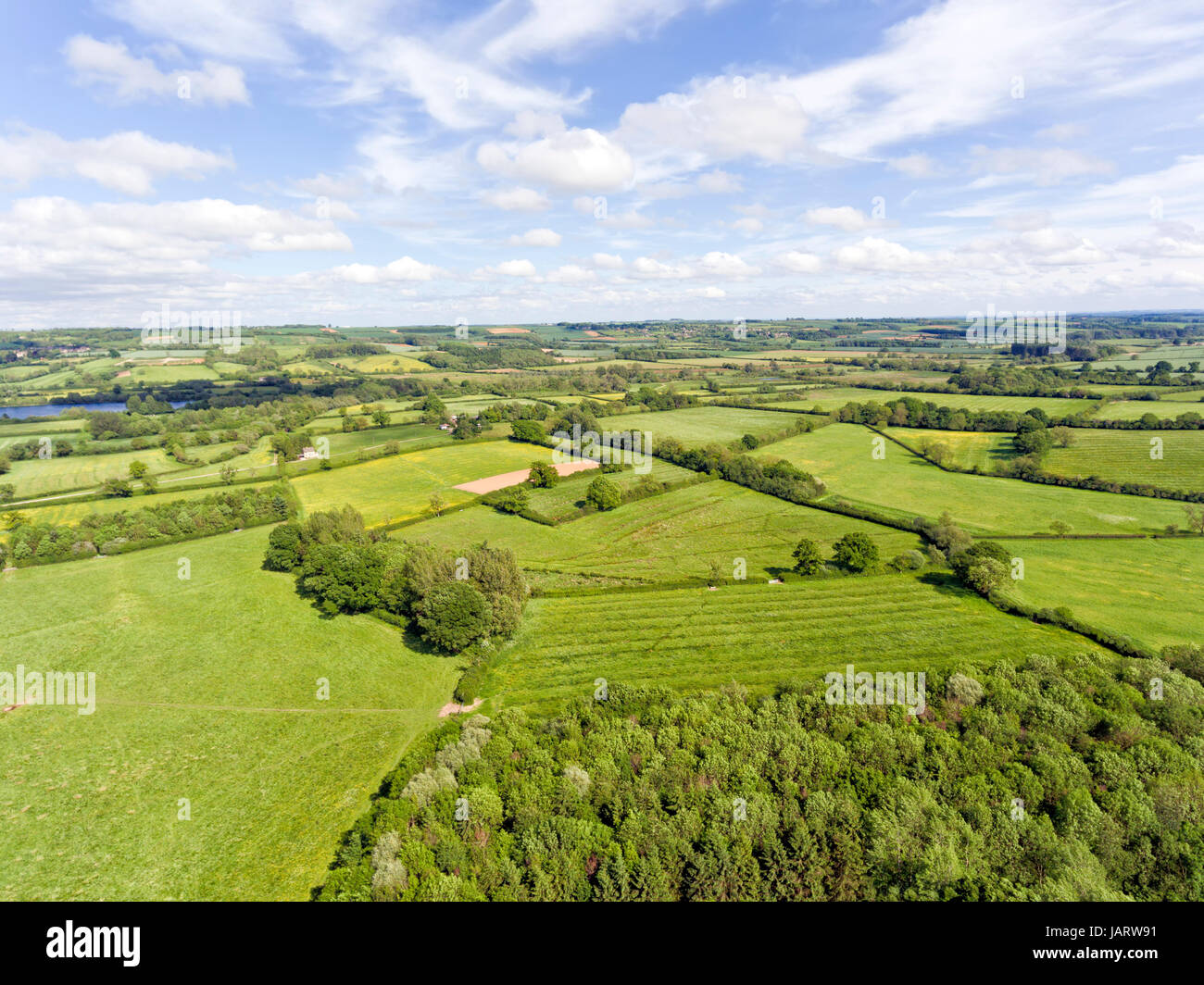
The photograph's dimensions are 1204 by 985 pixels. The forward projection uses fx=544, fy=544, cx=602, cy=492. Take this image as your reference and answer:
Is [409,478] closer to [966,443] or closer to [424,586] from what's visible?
[424,586]

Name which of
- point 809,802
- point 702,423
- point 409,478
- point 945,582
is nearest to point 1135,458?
point 945,582

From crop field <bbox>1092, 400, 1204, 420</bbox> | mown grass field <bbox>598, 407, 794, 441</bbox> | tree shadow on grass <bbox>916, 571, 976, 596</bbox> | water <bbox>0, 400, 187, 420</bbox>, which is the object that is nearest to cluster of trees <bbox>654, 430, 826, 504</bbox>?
mown grass field <bbox>598, 407, 794, 441</bbox>

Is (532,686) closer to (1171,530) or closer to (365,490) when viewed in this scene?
(365,490)

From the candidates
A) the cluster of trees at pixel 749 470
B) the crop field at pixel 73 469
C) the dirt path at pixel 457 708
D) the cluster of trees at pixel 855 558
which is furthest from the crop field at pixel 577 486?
the crop field at pixel 73 469

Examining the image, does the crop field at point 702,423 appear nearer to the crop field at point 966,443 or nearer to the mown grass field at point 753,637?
the crop field at point 966,443

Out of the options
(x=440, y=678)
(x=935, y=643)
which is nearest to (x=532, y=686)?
(x=440, y=678)

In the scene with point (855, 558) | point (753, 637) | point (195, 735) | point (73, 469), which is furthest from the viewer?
point (73, 469)

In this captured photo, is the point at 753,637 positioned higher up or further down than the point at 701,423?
further down
